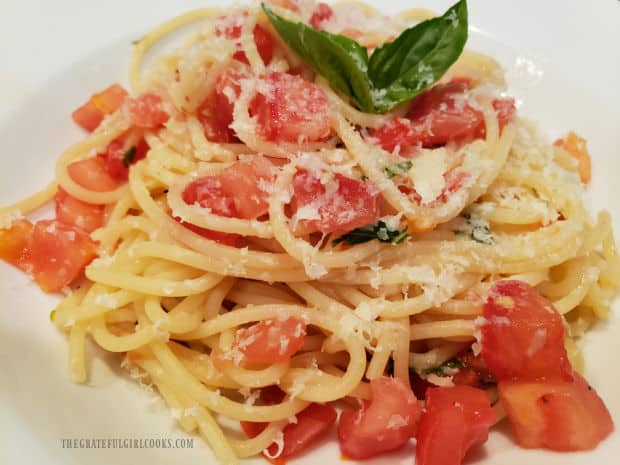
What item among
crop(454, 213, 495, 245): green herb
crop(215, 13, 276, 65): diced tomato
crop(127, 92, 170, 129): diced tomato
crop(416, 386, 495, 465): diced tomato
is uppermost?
crop(215, 13, 276, 65): diced tomato

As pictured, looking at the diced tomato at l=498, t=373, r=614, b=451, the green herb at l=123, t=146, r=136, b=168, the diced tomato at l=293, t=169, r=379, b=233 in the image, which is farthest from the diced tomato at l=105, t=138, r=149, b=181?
the diced tomato at l=498, t=373, r=614, b=451

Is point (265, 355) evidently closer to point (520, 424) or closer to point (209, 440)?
point (209, 440)

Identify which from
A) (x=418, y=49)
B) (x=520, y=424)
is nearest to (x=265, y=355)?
(x=520, y=424)

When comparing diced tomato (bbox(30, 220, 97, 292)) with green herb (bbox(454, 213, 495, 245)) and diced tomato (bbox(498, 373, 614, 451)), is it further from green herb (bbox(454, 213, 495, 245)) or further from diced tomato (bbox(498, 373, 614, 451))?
diced tomato (bbox(498, 373, 614, 451))

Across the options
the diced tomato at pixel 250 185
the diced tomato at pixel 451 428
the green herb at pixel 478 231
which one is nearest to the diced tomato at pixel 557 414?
the diced tomato at pixel 451 428

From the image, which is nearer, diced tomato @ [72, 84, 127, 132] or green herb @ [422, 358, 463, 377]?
green herb @ [422, 358, 463, 377]

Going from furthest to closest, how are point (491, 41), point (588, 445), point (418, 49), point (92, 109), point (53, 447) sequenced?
point (491, 41) → point (92, 109) → point (418, 49) → point (588, 445) → point (53, 447)

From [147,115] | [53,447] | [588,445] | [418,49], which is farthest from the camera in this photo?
[147,115]
